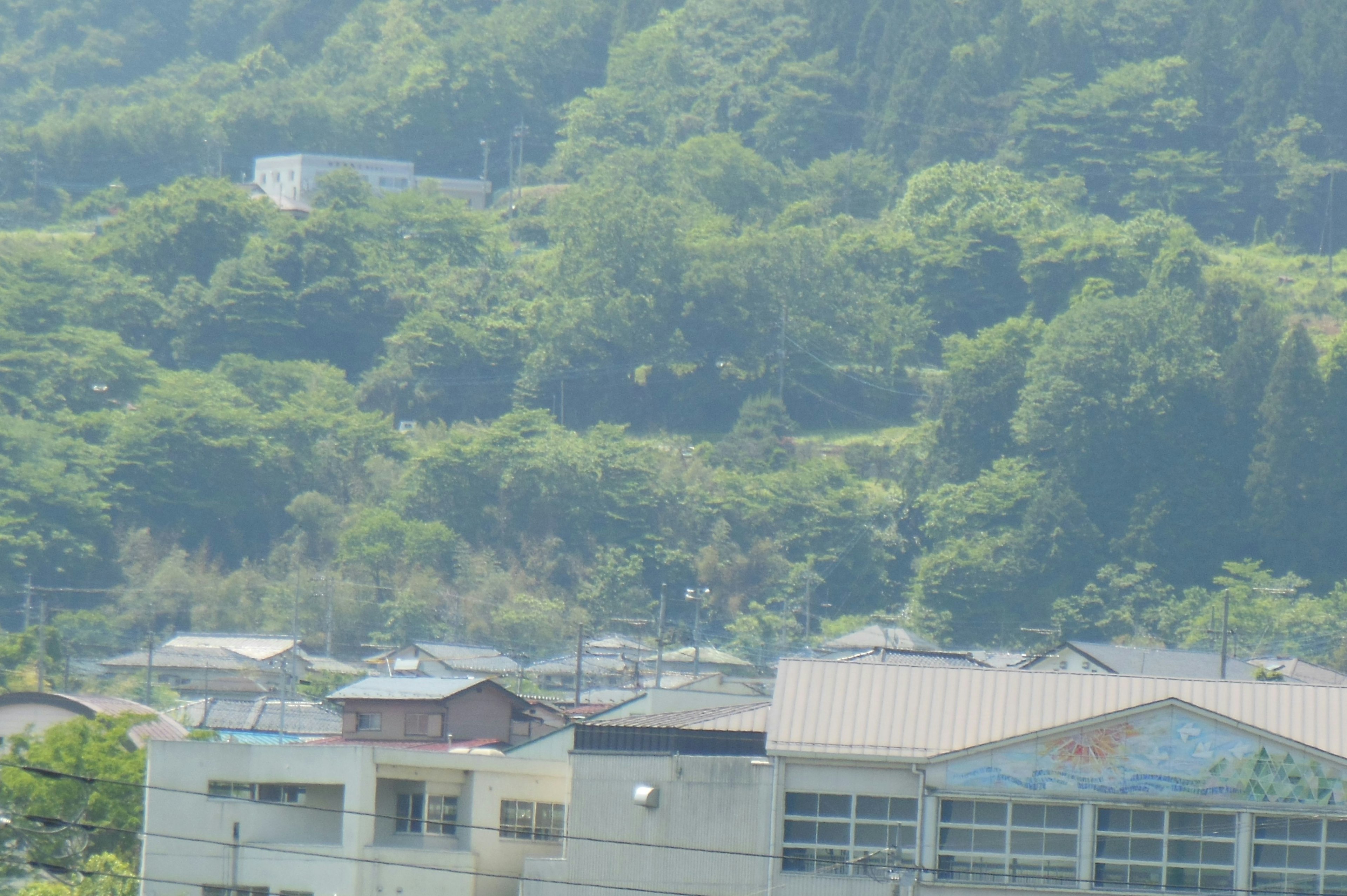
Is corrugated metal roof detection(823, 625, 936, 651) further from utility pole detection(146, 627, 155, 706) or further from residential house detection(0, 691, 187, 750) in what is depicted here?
residential house detection(0, 691, 187, 750)

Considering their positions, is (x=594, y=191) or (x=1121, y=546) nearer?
(x=1121, y=546)

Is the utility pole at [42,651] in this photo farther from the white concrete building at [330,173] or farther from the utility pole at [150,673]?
the white concrete building at [330,173]

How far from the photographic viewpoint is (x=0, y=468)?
3115 inches

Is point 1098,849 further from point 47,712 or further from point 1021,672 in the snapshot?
point 47,712

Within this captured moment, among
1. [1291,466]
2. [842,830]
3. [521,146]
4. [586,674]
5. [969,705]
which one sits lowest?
[586,674]

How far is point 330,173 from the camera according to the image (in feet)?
346

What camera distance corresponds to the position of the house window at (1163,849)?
2545 centimetres

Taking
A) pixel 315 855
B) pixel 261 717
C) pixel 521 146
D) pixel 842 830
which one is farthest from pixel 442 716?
pixel 521 146

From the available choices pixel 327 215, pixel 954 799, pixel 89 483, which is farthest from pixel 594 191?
pixel 954 799

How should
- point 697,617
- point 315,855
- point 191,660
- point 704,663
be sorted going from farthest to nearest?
point 697,617 → point 704,663 → point 191,660 → point 315,855

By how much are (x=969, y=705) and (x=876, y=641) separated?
3886 cm

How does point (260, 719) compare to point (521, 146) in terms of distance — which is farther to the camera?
point (521, 146)

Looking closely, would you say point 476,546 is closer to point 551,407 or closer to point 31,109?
point 551,407

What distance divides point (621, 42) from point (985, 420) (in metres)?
47.7
